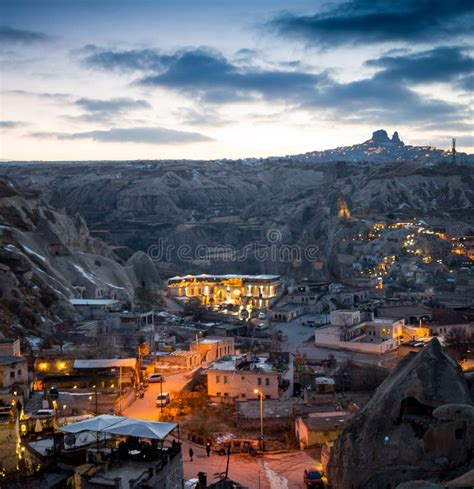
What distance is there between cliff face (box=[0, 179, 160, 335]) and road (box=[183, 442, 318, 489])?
16907 millimetres

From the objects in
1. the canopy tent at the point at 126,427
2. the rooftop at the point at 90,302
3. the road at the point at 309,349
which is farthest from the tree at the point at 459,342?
the canopy tent at the point at 126,427

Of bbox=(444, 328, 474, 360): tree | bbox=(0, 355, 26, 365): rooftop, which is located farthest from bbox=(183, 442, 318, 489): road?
bbox=(444, 328, 474, 360): tree

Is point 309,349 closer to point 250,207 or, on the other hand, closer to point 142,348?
point 142,348

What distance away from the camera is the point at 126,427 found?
53.0 feet

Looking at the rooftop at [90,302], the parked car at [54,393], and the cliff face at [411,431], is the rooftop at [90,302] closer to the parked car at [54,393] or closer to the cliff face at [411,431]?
the parked car at [54,393]

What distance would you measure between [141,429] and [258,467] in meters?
5.66

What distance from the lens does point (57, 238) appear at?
53.2 meters

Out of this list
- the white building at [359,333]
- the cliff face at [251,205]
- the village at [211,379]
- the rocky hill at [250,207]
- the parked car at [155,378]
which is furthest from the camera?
the cliff face at [251,205]

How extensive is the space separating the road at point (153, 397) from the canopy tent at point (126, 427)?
7.61m

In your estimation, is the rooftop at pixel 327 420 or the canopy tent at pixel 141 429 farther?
the rooftop at pixel 327 420

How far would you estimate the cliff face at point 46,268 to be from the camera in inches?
1555

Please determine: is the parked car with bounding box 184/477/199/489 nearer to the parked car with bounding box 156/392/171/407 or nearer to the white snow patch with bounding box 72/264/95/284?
the parked car with bounding box 156/392/171/407

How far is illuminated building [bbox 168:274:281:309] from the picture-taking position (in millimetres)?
59312

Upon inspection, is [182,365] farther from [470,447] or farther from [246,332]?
[470,447]
